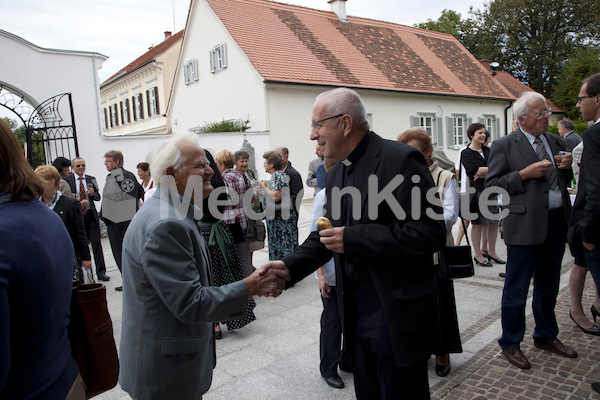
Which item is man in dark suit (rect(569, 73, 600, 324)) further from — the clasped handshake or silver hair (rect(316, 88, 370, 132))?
the clasped handshake

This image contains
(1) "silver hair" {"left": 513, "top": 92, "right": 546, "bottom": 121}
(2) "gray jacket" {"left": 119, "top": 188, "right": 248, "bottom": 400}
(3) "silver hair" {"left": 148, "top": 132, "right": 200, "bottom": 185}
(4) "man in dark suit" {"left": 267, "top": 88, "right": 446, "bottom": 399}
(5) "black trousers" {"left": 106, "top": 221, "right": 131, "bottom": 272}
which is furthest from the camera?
(5) "black trousers" {"left": 106, "top": 221, "right": 131, "bottom": 272}

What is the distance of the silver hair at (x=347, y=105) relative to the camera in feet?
7.44

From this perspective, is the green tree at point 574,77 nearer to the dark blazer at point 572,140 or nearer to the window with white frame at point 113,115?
the dark blazer at point 572,140

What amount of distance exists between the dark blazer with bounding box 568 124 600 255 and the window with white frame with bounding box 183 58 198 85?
70.3 ft

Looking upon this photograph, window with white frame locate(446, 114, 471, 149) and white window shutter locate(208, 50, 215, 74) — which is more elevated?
white window shutter locate(208, 50, 215, 74)

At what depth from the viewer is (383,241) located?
2.03 m

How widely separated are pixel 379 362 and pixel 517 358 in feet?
6.87

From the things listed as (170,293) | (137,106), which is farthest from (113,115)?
(170,293)

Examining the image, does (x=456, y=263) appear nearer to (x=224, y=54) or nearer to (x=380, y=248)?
(x=380, y=248)

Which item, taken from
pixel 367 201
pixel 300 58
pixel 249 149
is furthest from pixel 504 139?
pixel 300 58

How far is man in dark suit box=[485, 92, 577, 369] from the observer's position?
3.73 m

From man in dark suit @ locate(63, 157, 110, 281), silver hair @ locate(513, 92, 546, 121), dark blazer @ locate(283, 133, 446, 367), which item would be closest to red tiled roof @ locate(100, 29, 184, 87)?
man in dark suit @ locate(63, 157, 110, 281)

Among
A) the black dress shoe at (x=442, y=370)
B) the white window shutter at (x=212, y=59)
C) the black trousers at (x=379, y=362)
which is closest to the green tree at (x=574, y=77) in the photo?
the white window shutter at (x=212, y=59)

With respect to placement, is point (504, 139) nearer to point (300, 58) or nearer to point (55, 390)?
point (55, 390)
